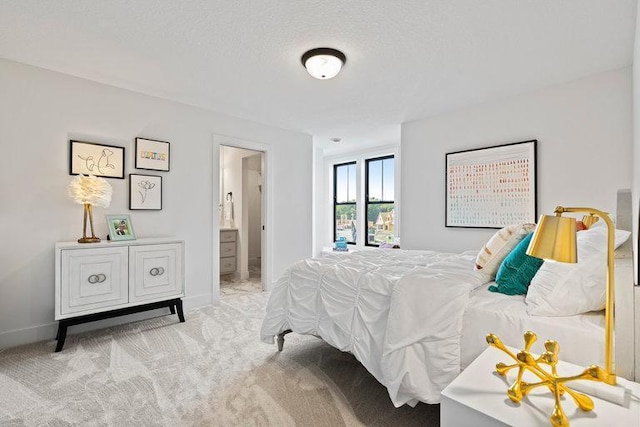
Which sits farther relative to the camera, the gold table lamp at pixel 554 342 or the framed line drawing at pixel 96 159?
the framed line drawing at pixel 96 159

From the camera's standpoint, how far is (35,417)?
1.71 m

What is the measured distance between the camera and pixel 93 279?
265 cm

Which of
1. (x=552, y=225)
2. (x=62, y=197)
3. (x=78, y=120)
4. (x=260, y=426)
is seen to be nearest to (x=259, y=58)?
(x=78, y=120)

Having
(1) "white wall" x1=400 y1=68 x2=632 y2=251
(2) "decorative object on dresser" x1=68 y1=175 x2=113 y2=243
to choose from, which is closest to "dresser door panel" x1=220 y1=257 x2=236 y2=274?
(2) "decorative object on dresser" x1=68 y1=175 x2=113 y2=243

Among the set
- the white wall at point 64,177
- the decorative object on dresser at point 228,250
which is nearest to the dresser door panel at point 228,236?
the decorative object on dresser at point 228,250

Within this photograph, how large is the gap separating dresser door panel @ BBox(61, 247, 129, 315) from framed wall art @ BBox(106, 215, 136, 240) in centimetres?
27

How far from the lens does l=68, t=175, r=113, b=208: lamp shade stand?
8.94 ft

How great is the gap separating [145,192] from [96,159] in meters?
0.52

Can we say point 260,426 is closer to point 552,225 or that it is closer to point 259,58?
point 552,225

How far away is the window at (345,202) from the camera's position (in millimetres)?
6492

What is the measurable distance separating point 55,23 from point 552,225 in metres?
3.09

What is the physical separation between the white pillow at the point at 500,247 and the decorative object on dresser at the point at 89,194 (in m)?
3.09

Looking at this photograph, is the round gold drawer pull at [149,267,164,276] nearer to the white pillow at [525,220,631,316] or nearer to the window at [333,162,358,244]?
the white pillow at [525,220,631,316]

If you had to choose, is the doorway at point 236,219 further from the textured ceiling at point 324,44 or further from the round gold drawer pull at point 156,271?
the textured ceiling at point 324,44
